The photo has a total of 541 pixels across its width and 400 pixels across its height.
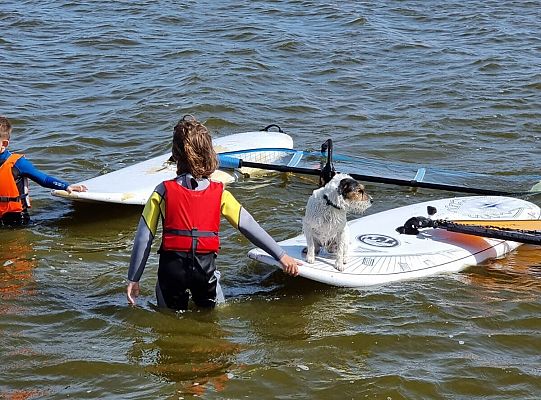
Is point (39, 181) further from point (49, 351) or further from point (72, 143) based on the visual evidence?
point (72, 143)

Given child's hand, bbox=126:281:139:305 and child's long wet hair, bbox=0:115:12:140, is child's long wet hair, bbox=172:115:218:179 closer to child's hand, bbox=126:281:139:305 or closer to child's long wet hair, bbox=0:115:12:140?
child's hand, bbox=126:281:139:305

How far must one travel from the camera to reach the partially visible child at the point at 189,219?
16.5ft

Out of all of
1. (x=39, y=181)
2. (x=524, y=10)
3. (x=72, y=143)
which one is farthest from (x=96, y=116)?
(x=524, y=10)

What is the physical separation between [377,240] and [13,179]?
2.93 m

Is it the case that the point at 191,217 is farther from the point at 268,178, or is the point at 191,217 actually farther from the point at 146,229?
the point at 268,178

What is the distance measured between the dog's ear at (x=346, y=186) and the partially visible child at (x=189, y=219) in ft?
2.22

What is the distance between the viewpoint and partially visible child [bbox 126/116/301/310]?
5.02 meters

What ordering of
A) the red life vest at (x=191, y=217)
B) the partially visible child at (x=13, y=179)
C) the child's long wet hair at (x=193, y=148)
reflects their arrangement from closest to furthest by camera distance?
1. the child's long wet hair at (x=193, y=148)
2. the red life vest at (x=191, y=217)
3. the partially visible child at (x=13, y=179)

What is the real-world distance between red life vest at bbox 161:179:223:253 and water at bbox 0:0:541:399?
69 cm

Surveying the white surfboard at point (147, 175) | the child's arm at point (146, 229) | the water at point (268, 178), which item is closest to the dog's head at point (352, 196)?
the water at point (268, 178)

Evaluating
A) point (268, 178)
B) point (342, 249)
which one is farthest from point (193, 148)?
point (268, 178)

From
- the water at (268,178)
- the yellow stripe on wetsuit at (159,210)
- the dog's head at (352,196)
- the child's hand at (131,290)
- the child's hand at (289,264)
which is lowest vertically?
the water at (268,178)

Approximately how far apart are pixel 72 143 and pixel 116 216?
2586mm

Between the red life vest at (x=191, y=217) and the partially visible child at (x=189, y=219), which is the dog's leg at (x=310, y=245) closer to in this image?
the partially visible child at (x=189, y=219)
